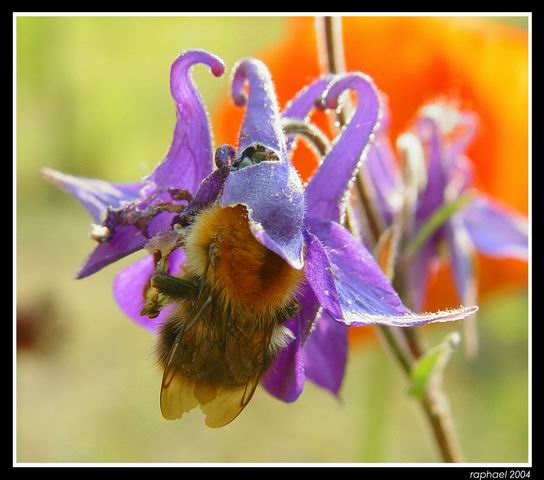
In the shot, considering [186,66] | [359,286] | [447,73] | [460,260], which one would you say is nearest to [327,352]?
[359,286]

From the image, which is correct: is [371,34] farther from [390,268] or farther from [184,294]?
[184,294]

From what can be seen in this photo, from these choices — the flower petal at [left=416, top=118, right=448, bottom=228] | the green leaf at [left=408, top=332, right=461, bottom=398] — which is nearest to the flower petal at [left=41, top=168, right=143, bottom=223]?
the green leaf at [left=408, top=332, right=461, bottom=398]

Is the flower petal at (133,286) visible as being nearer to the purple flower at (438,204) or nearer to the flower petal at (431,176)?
the purple flower at (438,204)

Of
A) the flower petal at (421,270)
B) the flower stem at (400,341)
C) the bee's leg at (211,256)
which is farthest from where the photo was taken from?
the flower petal at (421,270)

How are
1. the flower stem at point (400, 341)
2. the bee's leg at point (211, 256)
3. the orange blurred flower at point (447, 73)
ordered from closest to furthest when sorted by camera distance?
the bee's leg at point (211, 256)
the flower stem at point (400, 341)
the orange blurred flower at point (447, 73)

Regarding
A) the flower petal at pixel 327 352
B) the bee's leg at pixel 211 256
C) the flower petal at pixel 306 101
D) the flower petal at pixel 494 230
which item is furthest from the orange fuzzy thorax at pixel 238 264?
the flower petal at pixel 494 230
